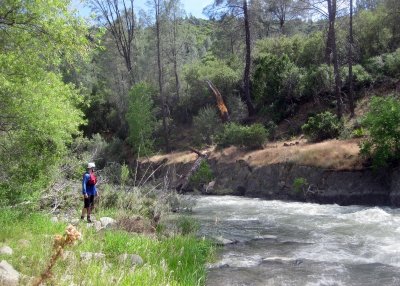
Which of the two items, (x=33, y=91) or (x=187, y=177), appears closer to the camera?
(x=33, y=91)

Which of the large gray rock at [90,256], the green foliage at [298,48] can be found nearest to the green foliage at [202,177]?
the green foliage at [298,48]

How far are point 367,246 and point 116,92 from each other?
45261mm

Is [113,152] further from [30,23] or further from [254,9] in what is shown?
[30,23]

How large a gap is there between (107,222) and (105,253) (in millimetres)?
4317

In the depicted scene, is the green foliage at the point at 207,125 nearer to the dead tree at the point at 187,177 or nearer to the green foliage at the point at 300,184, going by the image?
the dead tree at the point at 187,177

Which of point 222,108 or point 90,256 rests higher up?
point 222,108

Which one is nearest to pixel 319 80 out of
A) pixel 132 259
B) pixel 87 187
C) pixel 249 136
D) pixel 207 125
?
pixel 249 136

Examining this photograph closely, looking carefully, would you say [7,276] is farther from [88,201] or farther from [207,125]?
[207,125]

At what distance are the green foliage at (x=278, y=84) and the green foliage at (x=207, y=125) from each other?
459 cm

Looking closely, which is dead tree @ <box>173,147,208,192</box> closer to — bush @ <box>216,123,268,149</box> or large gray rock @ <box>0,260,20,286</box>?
bush @ <box>216,123,268,149</box>

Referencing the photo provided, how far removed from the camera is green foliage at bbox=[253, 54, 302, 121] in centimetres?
3462

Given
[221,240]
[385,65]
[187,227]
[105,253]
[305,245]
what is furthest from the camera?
[385,65]

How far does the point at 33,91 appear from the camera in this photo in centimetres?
1162

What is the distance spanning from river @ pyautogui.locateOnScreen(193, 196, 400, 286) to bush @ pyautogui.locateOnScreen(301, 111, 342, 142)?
7.36 metres
